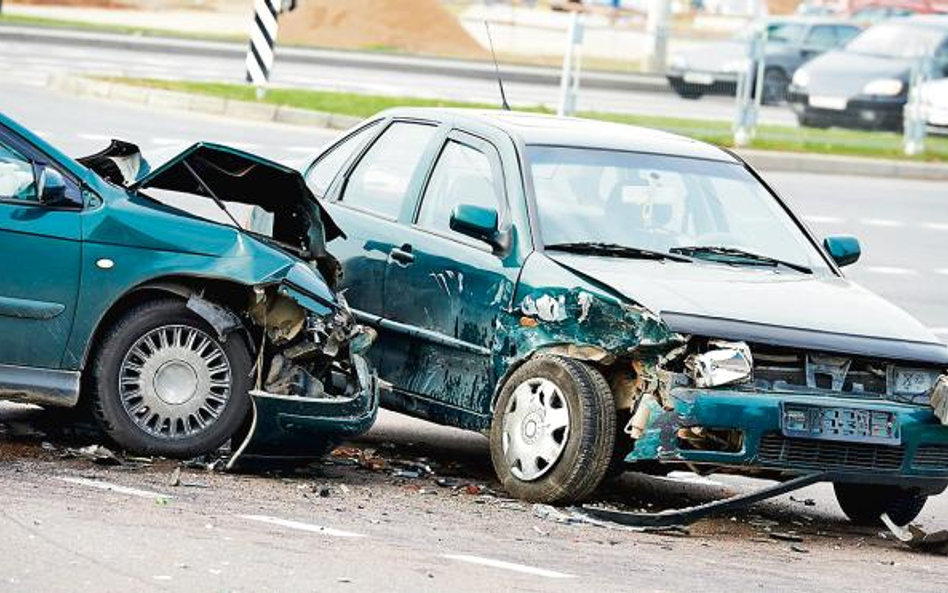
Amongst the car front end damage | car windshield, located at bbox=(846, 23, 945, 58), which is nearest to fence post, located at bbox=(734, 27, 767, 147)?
car windshield, located at bbox=(846, 23, 945, 58)

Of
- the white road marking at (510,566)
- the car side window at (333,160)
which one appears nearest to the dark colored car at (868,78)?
the car side window at (333,160)

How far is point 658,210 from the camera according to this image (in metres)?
10.4

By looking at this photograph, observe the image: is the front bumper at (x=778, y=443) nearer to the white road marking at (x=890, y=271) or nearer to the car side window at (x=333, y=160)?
the car side window at (x=333, y=160)

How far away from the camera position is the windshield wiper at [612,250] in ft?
32.5

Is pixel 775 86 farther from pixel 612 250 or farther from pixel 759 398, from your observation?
pixel 759 398

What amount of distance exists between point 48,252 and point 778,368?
9.51 feet

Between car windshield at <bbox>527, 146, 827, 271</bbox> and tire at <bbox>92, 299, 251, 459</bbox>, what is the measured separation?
1.46 metres

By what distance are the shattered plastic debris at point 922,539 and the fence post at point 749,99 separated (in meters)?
20.0

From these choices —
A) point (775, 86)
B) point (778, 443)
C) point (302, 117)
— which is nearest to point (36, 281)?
point (778, 443)

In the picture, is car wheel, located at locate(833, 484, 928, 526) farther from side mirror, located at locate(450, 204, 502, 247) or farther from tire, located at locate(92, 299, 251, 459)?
tire, located at locate(92, 299, 251, 459)

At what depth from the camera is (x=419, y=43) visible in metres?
49.5

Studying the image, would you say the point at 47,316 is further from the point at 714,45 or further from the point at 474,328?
the point at 714,45

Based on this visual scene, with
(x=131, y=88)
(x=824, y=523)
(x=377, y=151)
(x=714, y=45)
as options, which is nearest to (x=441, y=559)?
(x=824, y=523)

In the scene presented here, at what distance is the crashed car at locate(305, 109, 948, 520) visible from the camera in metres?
9.11
